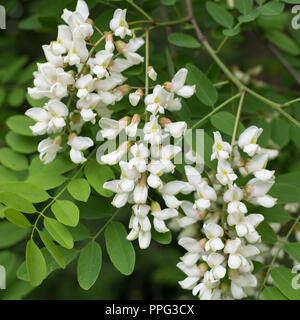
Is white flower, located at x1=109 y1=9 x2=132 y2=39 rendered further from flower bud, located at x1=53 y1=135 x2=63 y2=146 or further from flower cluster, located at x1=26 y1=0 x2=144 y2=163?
flower bud, located at x1=53 y1=135 x2=63 y2=146

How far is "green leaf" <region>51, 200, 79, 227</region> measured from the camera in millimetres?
1074

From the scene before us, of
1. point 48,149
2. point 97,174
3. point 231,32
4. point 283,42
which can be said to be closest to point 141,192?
point 97,174

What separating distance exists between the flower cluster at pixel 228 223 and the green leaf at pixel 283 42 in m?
0.71

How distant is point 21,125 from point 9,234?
Result: 319 mm

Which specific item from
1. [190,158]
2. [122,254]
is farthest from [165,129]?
[122,254]

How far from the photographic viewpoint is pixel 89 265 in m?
1.16

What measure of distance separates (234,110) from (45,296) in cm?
150

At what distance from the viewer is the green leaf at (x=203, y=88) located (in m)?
1.27

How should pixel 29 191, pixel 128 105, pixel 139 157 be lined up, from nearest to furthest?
pixel 139 157 < pixel 29 191 < pixel 128 105

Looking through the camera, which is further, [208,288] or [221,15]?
[221,15]

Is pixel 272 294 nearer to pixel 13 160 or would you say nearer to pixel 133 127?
pixel 133 127

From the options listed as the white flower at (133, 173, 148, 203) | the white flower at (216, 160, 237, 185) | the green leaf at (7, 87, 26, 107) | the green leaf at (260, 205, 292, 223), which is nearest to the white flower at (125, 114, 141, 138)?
the white flower at (133, 173, 148, 203)

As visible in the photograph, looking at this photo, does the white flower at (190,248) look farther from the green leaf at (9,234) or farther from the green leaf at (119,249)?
the green leaf at (9,234)
